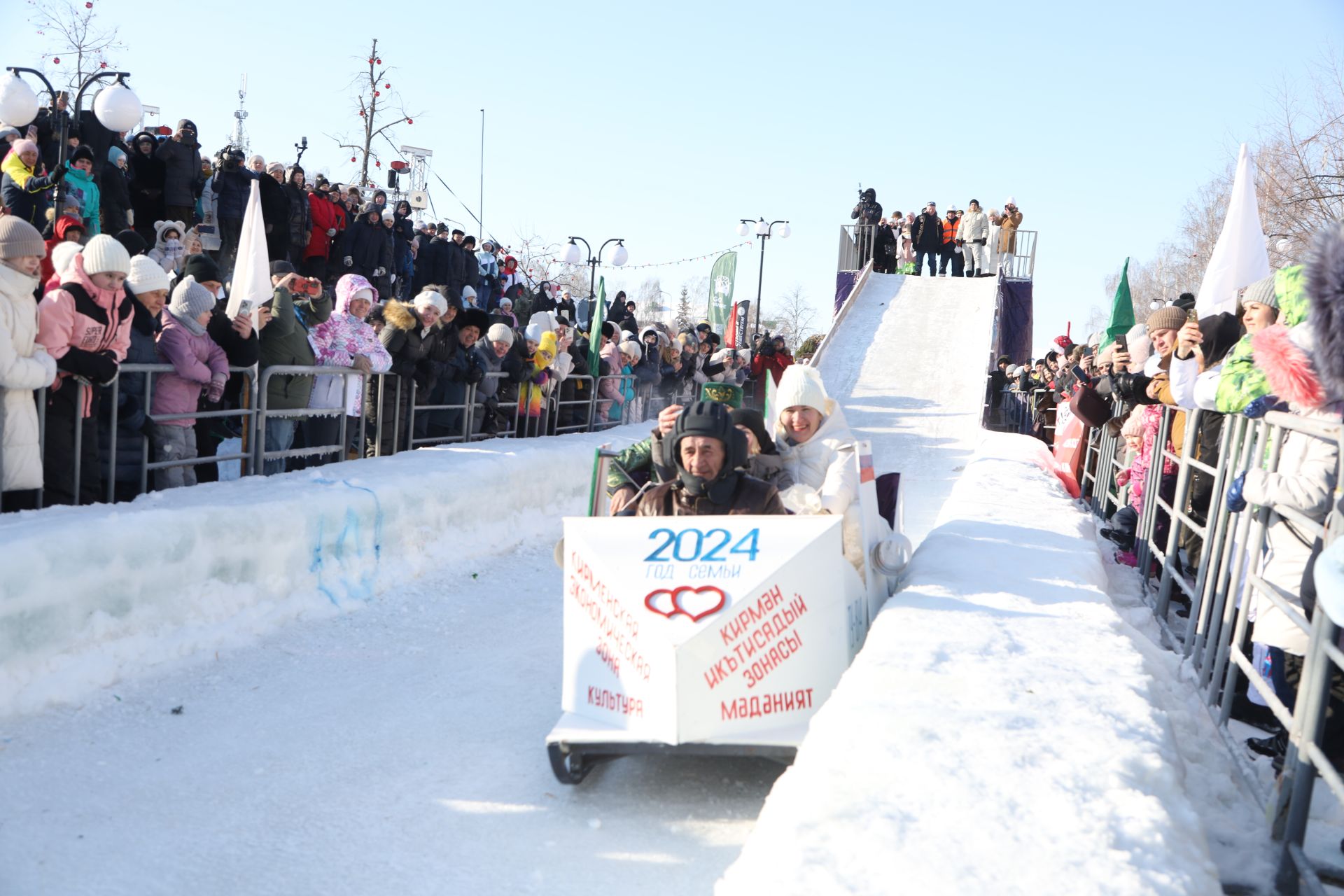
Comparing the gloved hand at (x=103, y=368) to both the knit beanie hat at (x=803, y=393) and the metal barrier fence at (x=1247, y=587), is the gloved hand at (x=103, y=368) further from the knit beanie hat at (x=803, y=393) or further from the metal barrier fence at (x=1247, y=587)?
the metal barrier fence at (x=1247, y=587)

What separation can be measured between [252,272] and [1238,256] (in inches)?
212

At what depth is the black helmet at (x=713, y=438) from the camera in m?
4.39

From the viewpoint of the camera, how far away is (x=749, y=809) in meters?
3.72

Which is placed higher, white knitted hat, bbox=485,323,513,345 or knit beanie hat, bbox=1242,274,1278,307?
knit beanie hat, bbox=1242,274,1278,307

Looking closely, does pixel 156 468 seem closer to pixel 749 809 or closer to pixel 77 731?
pixel 77 731

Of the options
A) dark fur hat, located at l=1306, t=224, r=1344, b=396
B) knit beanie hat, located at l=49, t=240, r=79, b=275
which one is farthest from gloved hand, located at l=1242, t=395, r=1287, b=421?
knit beanie hat, located at l=49, t=240, r=79, b=275

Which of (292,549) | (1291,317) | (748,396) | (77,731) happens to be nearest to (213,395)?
(292,549)

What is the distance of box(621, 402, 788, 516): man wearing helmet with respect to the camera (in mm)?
4402

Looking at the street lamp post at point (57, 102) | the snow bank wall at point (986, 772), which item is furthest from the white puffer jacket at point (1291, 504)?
the street lamp post at point (57, 102)

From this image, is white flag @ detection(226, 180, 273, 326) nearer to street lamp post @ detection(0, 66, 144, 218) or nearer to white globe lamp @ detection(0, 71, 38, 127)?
street lamp post @ detection(0, 66, 144, 218)

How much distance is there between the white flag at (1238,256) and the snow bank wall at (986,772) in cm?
262

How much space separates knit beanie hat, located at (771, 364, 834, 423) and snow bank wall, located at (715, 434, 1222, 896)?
47.1 inches

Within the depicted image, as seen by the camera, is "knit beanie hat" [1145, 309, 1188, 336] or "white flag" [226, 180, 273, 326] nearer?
"white flag" [226, 180, 273, 326]

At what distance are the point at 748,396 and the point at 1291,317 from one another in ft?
49.4
